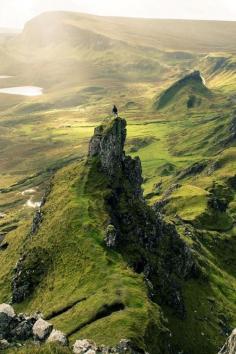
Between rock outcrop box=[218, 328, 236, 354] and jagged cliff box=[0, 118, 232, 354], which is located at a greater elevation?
rock outcrop box=[218, 328, 236, 354]

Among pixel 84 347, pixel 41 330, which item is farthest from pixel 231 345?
pixel 41 330

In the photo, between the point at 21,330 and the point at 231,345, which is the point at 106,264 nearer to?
the point at 21,330

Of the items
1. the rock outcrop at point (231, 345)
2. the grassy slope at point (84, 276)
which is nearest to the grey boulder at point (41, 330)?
the grassy slope at point (84, 276)

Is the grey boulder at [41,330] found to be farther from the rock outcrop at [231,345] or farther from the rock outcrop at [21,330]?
the rock outcrop at [231,345]

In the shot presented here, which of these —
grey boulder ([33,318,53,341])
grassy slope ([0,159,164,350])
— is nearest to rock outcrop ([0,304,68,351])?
grey boulder ([33,318,53,341])

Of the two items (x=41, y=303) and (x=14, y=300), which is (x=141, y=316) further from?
(x=14, y=300)

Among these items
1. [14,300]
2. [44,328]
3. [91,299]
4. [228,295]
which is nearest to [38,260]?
[14,300]

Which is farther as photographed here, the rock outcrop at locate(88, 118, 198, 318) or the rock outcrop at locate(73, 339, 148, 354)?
the rock outcrop at locate(88, 118, 198, 318)

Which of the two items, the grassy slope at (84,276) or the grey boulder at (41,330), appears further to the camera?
the grassy slope at (84,276)

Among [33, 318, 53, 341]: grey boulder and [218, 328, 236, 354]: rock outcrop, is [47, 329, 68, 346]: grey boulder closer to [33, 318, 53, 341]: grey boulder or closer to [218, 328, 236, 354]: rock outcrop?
[33, 318, 53, 341]: grey boulder
